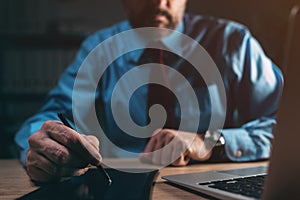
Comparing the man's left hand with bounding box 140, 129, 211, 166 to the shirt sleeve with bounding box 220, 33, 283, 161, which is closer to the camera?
the man's left hand with bounding box 140, 129, 211, 166

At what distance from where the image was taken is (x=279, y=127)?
52 centimetres

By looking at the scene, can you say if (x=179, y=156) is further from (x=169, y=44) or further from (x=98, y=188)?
(x=169, y=44)

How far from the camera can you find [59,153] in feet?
2.89

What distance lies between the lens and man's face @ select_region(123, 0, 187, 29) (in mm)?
1607

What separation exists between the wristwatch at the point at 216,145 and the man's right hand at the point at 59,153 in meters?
0.42

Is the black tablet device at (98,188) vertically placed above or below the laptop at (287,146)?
below

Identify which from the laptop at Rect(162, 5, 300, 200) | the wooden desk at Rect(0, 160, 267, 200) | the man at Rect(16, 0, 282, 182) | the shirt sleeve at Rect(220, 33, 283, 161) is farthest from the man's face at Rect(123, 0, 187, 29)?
the laptop at Rect(162, 5, 300, 200)

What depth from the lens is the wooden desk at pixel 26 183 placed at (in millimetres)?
787

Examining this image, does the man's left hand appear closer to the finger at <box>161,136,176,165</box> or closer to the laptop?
the finger at <box>161,136,176,165</box>

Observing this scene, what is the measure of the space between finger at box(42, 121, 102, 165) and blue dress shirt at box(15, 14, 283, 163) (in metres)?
0.57

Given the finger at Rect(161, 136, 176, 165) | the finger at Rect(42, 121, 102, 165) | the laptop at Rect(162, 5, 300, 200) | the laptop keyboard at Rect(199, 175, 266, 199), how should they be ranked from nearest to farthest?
the laptop at Rect(162, 5, 300, 200), the laptop keyboard at Rect(199, 175, 266, 199), the finger at Rect(42, 121, 102, 165), the finger at Rect(161, 136, 176, 165)

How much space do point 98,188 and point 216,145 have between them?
518 millimetres

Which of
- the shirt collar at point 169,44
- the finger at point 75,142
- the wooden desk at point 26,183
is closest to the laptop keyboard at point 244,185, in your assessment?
the wooden desk at point 26,183

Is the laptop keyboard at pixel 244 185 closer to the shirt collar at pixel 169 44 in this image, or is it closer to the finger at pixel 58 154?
the finger at pixel 58 154
